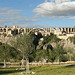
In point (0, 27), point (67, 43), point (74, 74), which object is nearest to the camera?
point (74, 74)

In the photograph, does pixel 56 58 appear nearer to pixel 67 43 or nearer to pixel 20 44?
pixel 20 44

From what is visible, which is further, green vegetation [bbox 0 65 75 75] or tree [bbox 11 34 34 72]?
tree [bbox 11 34 34 72]

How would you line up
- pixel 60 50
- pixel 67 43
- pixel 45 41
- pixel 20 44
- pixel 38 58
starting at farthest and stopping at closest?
pixel 45 41, pixel 67 43, pixel 38 58, pixel 60 50, pixel 20 44

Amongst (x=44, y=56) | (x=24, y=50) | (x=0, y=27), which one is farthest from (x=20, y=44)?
(x=0, y=27)

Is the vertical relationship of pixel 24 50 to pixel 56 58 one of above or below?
above

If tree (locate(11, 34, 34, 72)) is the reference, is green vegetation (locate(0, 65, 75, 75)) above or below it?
below

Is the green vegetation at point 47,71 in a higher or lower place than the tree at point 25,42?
lower

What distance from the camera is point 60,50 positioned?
Result: 46.9 meters

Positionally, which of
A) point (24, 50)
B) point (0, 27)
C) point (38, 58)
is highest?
point (0, 27)

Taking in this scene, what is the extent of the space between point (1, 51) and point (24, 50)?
317 inches

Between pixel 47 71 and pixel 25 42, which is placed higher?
pixel 25 42

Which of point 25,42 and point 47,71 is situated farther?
point 25,42

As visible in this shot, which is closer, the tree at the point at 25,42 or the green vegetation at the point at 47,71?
the green vegetation at the point at 47,71

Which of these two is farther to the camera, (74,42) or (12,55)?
(74,42)
